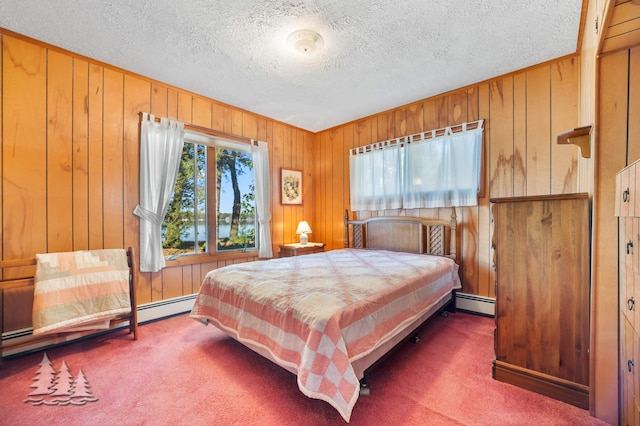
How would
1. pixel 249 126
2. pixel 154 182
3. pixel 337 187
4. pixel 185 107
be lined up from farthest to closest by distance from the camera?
pixel 337 187
pixel 249 126
pixel 185 107
pixel 154 182

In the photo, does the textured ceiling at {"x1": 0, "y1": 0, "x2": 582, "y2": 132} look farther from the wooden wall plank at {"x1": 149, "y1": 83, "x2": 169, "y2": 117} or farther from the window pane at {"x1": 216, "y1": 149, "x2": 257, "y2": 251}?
the window pane at {"x1": 216, "y1": 149, "x2": 257, "y2": 251}

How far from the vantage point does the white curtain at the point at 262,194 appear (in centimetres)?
402

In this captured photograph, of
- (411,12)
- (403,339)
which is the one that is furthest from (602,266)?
(411,12)

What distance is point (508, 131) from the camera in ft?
9.79

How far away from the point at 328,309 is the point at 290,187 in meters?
3.24

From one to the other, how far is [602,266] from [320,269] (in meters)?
1.88

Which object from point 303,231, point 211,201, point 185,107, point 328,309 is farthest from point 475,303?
point 185,107

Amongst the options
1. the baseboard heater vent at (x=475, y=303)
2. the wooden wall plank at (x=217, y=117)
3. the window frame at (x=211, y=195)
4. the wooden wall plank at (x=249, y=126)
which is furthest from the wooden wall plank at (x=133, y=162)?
the baseboard heater vent at (x=475, y=303)

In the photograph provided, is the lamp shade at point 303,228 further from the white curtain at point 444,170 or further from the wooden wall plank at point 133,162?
the wooden wall plank at point 133,162

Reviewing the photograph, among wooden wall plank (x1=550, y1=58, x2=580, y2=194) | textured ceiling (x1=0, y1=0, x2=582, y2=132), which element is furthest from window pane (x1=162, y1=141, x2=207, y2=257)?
wooden wall plank (x1=550, y1=58, x2=580, y2=194)

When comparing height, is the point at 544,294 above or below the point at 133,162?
below

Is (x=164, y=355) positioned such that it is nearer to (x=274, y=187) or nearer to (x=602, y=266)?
(x=274, y=187)

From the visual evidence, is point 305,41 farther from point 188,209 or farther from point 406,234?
point 406,234

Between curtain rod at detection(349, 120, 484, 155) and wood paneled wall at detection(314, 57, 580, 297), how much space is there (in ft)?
0.27
